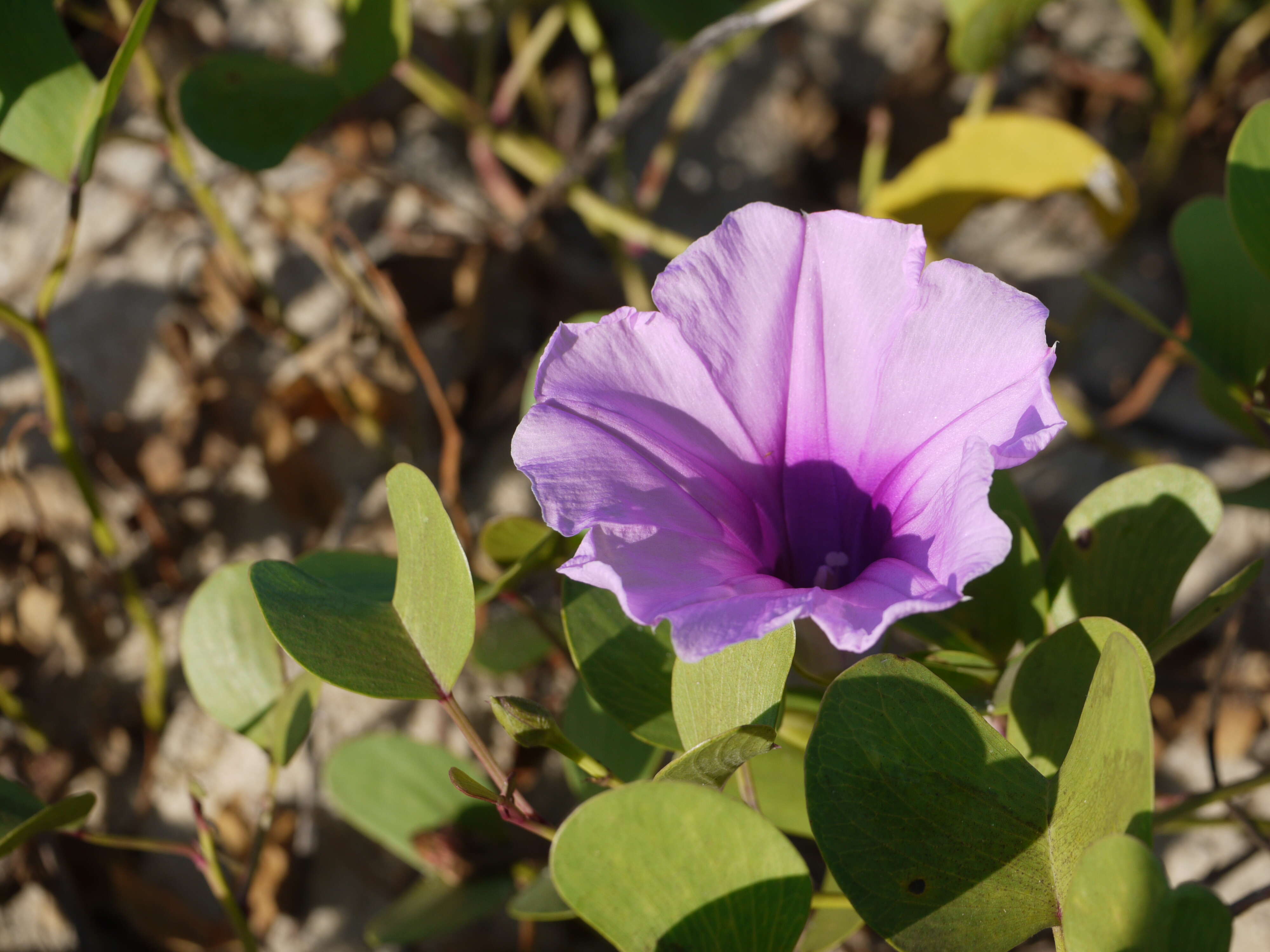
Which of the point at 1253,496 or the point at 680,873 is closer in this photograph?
the point at 680,873

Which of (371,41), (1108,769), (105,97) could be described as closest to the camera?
(1108,769)

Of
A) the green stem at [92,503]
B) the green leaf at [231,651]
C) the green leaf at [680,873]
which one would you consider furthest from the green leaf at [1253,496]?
the green stem at [92,503]

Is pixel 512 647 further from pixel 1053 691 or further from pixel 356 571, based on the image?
pixel 1053 691

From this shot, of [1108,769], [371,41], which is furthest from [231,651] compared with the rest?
[1108,769]

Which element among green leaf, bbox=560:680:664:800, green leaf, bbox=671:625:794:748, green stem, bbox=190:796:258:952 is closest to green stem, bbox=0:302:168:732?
green stem, bbox=190:796:258:952

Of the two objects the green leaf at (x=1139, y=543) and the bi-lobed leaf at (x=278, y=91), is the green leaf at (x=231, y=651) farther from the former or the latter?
the green leaf at (x=1139, y=543)

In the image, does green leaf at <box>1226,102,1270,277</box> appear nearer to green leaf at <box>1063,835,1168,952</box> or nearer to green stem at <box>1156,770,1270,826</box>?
green stem at <box>1156,770,1270,826</box>
